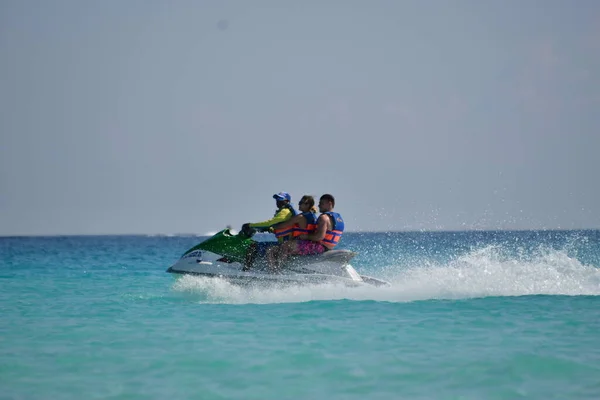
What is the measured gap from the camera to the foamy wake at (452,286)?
1027 cm

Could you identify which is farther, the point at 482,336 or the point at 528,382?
the point at 482,336

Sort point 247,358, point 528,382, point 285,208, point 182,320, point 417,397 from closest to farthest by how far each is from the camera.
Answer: point 417,397
point 528,382
point 247,358
point 182,320
point 285,208

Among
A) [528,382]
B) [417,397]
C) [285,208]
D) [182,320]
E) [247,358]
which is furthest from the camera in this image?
[285,208]

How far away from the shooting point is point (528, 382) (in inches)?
223

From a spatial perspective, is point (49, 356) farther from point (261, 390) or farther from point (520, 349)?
point (520, 349)

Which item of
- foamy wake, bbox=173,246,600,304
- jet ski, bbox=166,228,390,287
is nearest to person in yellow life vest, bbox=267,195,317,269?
jet ski, bbox=166,228,390,287

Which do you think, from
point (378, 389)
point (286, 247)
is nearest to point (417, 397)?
point (378, 389)

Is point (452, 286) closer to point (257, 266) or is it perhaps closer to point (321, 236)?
point (321, 236)

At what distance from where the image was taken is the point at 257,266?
10.5m

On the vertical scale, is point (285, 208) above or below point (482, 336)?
above

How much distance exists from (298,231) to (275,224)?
334mm

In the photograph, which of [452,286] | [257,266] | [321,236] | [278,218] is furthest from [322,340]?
[452,286]

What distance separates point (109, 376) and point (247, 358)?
1.22 metres

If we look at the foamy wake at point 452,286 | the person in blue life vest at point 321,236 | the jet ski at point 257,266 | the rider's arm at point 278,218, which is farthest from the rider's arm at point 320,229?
the foamy wake at point 452,286
